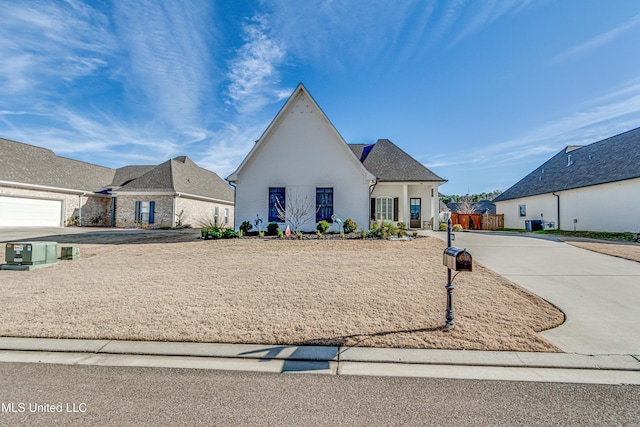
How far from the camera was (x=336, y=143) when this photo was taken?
49.1 ft

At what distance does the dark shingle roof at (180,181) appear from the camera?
23203 millimetres

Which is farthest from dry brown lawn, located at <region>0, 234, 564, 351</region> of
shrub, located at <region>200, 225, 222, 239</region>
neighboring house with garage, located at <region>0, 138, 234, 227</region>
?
neighboring house with garage, located at <region>0, 138, 234, 227</region>

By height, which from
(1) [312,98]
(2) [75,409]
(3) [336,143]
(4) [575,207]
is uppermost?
(1) [312,98]

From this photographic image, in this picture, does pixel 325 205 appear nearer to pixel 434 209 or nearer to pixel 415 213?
pixel 415 213

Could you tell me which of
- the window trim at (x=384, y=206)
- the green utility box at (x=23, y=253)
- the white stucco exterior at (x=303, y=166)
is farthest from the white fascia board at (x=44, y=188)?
the window trim at (x=384, y=206)

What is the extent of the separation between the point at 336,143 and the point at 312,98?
2464mm

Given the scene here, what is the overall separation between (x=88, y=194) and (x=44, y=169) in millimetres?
3163

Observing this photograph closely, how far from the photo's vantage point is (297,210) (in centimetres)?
1510

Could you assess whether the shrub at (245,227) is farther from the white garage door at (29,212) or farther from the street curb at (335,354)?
the white garage door at (29,212)

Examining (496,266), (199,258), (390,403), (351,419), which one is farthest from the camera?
(199,258)

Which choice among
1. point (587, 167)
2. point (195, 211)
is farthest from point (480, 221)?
point (195, 211)

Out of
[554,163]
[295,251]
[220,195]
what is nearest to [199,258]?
[295,251]

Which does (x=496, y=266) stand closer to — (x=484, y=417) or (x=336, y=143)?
(x=484, y=417)

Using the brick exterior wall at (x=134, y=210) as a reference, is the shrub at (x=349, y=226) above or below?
below
